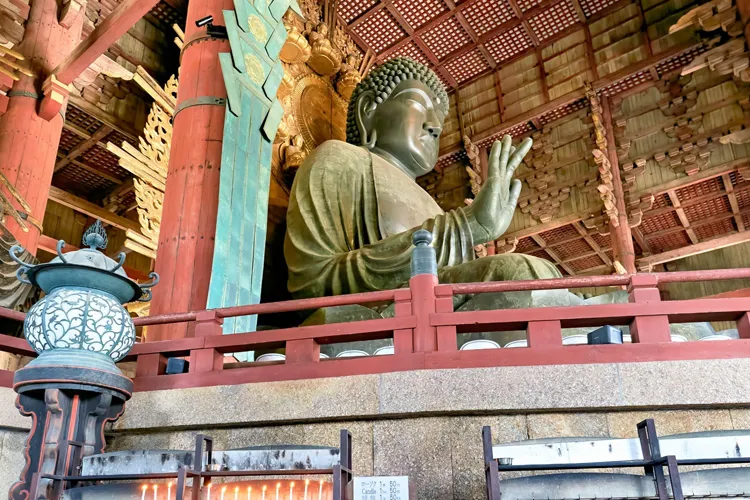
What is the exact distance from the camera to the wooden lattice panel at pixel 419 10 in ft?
22.4

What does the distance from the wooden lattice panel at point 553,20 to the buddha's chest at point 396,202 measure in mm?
3551

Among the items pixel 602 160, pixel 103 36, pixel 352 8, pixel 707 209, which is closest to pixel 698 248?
pixel 707 209

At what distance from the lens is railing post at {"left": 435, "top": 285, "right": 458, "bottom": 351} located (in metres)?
2.45

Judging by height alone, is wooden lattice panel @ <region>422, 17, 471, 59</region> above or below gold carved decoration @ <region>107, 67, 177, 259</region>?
above

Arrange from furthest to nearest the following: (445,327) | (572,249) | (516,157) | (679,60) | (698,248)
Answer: (572,249), (698,248), (679,60), (516,157), (445,327)

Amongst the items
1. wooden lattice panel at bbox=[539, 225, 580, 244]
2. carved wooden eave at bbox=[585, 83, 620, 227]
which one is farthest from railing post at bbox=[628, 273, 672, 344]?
wooden lattice panel at bbox=[539, 225, 580, 244]

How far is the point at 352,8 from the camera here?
22.1 ft

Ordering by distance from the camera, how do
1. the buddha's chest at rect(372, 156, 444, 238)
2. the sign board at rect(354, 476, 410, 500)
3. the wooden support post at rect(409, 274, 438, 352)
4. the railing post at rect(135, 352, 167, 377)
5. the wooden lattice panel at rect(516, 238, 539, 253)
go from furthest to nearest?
the wooden lattice panel at rect(516, 238, 539, 253) < the buddha's chest at rect(372, 156, 444, 238) < the railing post at rect(135, 352, 167, 377) < the wooden support post at rect(409, 274, 438, 352) < the sign board at rect(354, 476, 410, 500)

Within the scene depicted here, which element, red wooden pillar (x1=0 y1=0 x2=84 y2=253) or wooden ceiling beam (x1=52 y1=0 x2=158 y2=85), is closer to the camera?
wooden ceiling beam (x1=52 y1=0 x2=158 y2=85)

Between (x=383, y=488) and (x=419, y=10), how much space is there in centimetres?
596

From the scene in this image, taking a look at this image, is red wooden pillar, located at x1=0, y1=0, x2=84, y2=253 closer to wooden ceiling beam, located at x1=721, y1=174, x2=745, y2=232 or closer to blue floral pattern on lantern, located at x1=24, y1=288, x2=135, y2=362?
blue floral pattern on lantern, located at x1=24, y1=288, x2=135, y2=362

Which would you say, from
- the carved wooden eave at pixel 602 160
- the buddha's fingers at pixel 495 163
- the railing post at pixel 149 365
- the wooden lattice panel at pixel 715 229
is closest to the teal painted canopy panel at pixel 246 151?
the railing post at pixel 149 365

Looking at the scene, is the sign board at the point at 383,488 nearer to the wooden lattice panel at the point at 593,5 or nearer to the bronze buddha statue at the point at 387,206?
the bronze buddha statue at the point at 387,206

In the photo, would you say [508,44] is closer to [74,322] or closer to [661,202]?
[661,202]
